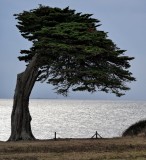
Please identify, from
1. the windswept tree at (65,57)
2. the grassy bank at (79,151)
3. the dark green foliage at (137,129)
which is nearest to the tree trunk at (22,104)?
the windswept tree at (65,57)

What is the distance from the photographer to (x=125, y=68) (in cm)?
2992

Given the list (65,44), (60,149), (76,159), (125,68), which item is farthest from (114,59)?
(76,159)

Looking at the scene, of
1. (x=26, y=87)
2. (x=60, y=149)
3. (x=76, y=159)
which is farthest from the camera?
(x=26, y=87)

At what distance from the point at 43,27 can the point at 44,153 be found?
34.9 feet

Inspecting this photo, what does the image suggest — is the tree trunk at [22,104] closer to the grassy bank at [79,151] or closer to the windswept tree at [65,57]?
the windswept tree at [65,57]

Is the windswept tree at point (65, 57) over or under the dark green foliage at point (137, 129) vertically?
over

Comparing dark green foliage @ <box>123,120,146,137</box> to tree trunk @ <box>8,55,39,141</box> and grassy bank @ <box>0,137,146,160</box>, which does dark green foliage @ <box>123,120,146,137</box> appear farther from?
tree trunk @ <box>8,55,39,141</box>

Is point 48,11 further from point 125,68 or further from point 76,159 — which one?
point 76,159

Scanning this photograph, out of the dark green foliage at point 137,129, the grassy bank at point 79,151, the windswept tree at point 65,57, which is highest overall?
the windswept tree at point 65,57

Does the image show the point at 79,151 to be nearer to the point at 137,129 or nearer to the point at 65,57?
the point at 65,57

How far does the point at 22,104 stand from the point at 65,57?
21.5 ft

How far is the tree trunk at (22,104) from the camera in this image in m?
32.1

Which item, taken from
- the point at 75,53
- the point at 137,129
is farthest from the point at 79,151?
the point at 137,129

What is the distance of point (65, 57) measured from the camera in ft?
92.5
